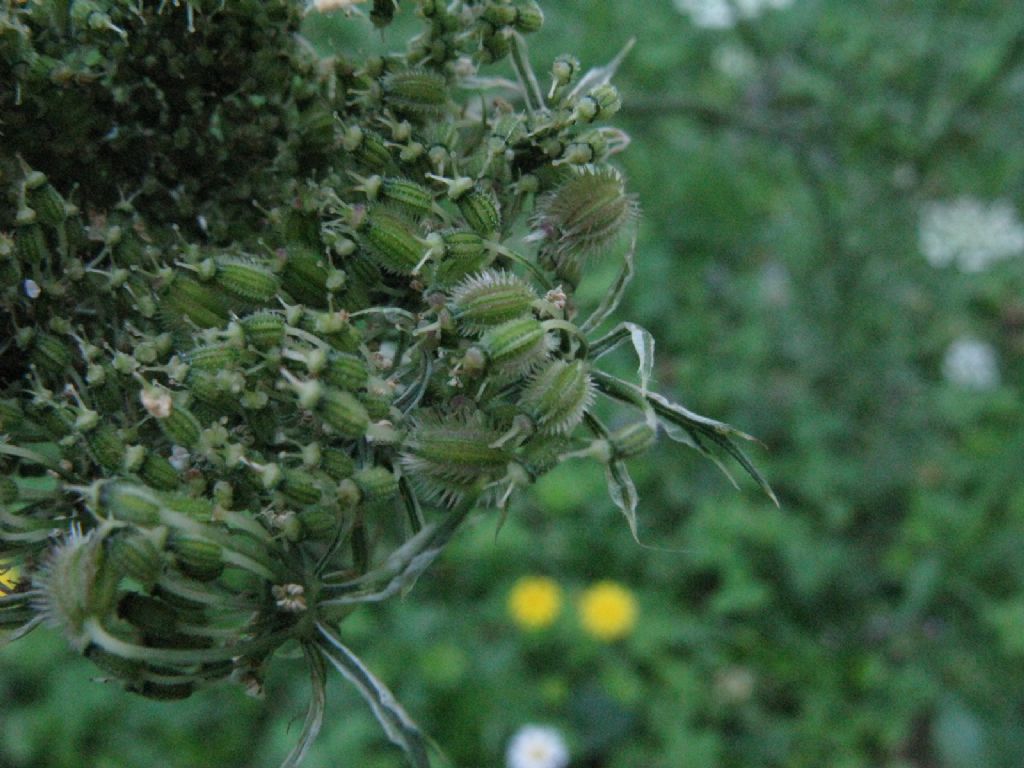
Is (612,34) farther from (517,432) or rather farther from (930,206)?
(517,432)

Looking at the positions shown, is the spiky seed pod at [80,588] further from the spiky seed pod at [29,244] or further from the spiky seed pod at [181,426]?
the spiky seed pod at [29,244]

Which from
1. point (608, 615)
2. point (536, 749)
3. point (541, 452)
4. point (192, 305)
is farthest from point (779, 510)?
point (192, 305)

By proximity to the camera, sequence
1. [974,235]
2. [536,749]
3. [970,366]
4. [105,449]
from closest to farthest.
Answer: [105,449] < [536,749] < [974,235] < [970,366]

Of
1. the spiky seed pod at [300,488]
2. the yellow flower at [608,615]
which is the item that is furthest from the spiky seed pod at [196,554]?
the yellow flower at [608,615]

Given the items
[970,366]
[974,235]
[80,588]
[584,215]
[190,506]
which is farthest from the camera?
[970,366]

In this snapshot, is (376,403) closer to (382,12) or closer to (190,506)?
(190,506)

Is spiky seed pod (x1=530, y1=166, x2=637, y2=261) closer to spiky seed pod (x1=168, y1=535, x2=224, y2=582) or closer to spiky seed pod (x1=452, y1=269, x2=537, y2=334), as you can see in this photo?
spiky seed pod (x1=452, y1=269, x2=537, y2=334)

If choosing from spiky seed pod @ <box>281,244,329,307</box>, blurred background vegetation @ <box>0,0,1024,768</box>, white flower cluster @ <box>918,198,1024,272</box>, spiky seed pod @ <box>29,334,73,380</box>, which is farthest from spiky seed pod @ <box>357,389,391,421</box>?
white flower cluster @ <box>918,198,1024,272</box>
